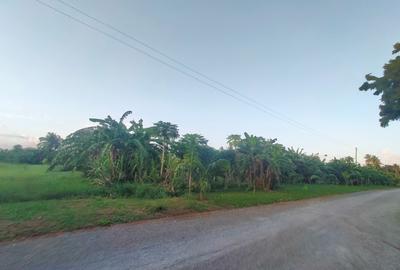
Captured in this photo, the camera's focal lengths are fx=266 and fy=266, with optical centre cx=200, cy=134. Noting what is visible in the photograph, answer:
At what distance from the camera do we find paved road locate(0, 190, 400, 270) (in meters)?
4.32

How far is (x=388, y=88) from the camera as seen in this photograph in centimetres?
1077

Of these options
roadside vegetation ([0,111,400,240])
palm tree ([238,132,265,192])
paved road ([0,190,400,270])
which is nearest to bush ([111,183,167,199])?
roadside vegetation ([0,111,400,240])

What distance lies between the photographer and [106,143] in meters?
14.6

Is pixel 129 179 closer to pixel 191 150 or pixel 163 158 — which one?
pixel 163 158

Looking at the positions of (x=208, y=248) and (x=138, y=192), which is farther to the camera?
(x=138, y=192)

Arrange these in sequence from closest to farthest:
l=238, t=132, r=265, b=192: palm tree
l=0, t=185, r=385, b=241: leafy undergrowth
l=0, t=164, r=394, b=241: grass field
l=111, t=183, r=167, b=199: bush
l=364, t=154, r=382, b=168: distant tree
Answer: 1. l=0, t=185, r=385, b=241: leafy undergrowth
2. l=0, t=164, r=394, b=241: grass field
3. l=111, t=183, r=167, b=199: bush
4. l=238, t=132, r=265, b=192: palm tree
5. l=364, t=154, r=382, b=168: distant tree

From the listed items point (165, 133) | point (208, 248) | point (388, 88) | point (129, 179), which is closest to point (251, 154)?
point (165, 133)

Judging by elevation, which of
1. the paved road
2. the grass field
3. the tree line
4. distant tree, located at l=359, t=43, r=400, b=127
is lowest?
the paved road

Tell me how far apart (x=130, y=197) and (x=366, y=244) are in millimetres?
8372

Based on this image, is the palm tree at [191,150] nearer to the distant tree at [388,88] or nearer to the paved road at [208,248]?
the paved road at [208,248]

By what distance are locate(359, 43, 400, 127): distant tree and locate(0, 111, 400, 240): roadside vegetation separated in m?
6.93

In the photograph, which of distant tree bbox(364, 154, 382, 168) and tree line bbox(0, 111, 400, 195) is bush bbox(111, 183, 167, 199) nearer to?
tree line bbox(0, 111, 400, 195)

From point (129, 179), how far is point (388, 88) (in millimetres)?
13074

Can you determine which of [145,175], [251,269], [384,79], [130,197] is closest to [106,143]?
[145,175]
